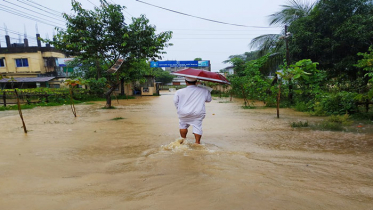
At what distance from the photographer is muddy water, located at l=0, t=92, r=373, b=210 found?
2381mm

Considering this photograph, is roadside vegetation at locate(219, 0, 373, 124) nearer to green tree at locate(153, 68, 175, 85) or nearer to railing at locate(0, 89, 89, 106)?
railing at locate(0, 89, 89, 106)

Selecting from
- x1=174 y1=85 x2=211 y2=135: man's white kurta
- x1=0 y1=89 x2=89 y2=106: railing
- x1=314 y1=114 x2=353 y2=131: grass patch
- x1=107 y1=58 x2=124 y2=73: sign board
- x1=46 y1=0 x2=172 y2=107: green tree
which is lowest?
x1=314 y1=114 x2=353 y2=131: grass patch

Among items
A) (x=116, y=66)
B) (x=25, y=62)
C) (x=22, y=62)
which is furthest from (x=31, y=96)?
(x=22, y=62)

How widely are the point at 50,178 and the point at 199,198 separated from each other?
2013 millimetres

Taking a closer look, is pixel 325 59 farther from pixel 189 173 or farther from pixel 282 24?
pixel 189 173

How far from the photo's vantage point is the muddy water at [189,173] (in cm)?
238

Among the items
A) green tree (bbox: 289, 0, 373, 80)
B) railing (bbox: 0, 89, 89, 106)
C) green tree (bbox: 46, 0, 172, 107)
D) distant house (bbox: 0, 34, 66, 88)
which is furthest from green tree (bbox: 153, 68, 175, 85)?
green tree (bbox: 289, 0, 373, 80)

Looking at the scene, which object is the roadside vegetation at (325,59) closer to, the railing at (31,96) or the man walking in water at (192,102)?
the man walking in water at (192,102)

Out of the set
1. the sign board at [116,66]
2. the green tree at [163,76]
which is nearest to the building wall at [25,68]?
the sign board at [116,66]

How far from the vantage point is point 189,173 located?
126 inches

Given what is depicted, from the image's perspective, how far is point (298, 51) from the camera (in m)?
13.2

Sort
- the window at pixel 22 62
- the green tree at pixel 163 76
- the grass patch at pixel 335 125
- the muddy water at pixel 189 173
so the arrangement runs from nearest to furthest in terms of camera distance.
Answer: the muddy water at pixel 189 173 < the grass patch at pixel 335 125 < the window at pixel 22 62 < the green tree at pixel 163 76

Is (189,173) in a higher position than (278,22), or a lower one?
lower

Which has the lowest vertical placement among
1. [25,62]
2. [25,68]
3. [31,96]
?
[31,96]
